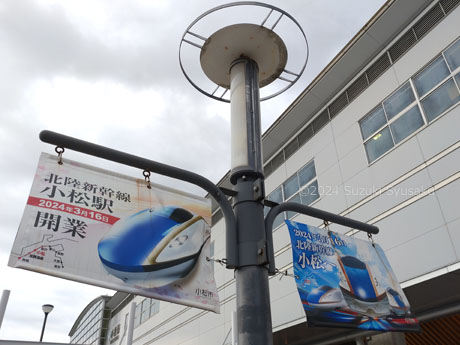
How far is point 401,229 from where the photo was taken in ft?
34.1

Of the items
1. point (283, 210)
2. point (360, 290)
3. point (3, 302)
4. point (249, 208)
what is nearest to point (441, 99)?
point (360, 290)

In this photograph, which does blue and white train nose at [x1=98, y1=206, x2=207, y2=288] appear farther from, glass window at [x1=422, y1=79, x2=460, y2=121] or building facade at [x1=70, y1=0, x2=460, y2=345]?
glass window at [x1=422, y1=79, x2=460, y2=121]

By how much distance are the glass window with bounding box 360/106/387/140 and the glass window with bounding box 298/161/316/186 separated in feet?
8.33

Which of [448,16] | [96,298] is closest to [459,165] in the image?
[448,16]

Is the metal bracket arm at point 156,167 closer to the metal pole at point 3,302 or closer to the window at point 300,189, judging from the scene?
the metal pole at point 3,302

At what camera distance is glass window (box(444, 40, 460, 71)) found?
1010 cm

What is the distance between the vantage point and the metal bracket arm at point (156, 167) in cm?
383

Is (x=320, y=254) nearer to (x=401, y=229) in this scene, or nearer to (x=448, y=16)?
(x=401, y=229)

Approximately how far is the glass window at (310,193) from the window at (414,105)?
8.27ft

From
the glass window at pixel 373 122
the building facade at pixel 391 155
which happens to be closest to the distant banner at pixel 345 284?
the building facade at pixel 391 155

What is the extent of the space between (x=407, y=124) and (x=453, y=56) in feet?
6.57

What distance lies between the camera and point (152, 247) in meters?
4.25

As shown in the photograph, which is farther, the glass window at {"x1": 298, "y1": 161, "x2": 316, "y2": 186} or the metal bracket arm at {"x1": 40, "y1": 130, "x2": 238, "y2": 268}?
the glass window at {"x1": 298, "y1": 161, "x2": 316, "y2": 186}

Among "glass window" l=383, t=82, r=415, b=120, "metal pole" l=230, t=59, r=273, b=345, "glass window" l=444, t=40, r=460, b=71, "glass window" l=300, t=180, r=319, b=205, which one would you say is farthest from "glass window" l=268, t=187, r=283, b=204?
"metal pole" l=230, t=59, r=273, b=345
